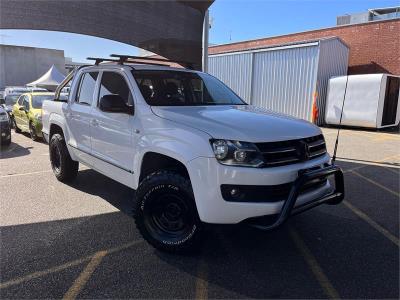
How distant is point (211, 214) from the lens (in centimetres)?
326

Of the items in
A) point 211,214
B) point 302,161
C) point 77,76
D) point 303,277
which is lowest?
point 303,277

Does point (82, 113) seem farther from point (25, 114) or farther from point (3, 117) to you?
point (25, 114)

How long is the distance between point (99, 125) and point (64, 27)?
16.5 ft

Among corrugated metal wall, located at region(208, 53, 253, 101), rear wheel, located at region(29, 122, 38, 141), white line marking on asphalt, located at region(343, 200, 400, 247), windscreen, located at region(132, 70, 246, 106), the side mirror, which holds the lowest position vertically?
white line marking on asphalt, located at region(343, 200, 400, 247)

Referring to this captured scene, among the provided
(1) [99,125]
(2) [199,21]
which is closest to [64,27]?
(2) [199,21]

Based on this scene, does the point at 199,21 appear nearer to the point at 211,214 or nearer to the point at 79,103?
the point at 79,103

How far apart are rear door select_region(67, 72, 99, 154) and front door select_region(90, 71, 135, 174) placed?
21cm

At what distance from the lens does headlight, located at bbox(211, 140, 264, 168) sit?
321cm

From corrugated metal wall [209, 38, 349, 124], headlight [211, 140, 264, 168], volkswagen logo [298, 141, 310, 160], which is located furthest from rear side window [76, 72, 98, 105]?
corrugated metal wall [209, 38, 349, 124]

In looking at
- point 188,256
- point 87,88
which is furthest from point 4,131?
point 188,256

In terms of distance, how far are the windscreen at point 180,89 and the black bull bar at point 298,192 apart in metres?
1.68

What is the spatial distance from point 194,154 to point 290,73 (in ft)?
49.5

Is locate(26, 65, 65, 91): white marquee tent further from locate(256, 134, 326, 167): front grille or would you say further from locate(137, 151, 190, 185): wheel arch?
locate(256, 134, 326, 167): front grille

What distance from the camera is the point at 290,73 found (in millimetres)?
17266
